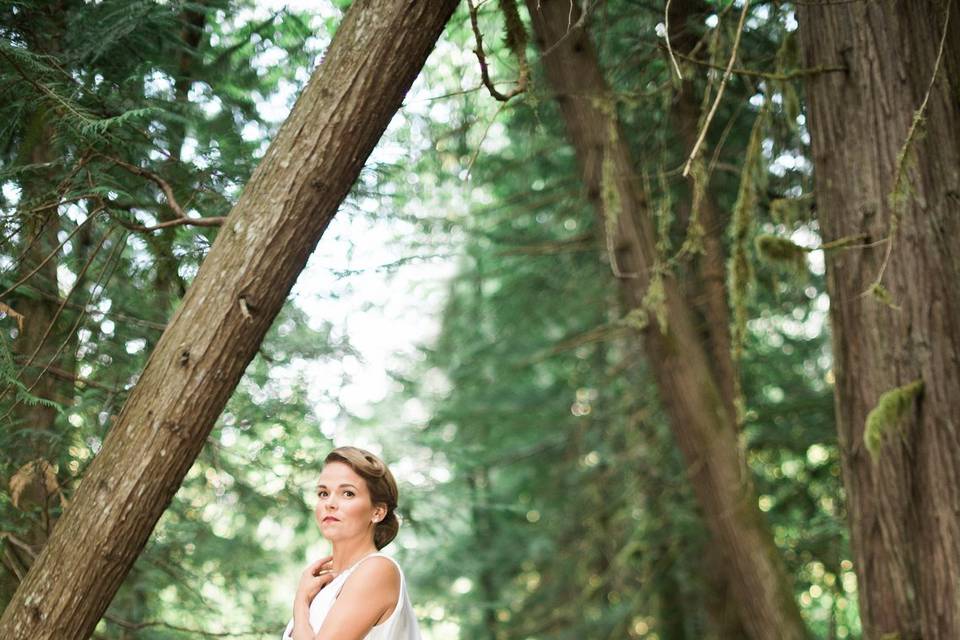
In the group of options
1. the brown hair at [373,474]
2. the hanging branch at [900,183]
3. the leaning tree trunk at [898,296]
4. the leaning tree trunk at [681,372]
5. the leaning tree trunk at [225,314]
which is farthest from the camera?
the leaning tree trunk at [681,372]

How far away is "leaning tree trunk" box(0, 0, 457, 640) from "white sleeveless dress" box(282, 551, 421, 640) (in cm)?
71

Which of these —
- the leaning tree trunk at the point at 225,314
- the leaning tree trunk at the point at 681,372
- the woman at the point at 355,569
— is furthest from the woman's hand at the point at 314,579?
the leaning tree trunk at the point at 681,372

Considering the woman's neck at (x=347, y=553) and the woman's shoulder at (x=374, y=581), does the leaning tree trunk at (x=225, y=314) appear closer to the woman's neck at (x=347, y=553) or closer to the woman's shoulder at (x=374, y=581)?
the woman's neck at (x=347, y=553)

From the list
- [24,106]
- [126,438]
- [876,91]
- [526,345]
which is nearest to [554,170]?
[526,345]

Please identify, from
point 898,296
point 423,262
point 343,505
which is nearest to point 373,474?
point 343,505

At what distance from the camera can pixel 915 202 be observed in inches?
170

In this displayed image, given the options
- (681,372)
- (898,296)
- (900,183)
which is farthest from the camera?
(681,372)

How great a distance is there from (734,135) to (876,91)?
430 centimetres

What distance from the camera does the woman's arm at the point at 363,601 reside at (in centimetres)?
325

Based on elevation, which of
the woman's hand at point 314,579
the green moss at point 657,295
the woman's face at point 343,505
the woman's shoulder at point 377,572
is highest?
the green moss at point 657,295

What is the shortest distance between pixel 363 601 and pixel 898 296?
2.75 meters

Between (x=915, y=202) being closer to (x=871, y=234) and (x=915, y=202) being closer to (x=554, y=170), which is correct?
(x=871, y=234)

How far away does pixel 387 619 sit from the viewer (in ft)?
11.1

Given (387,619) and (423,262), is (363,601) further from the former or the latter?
(423,262)
